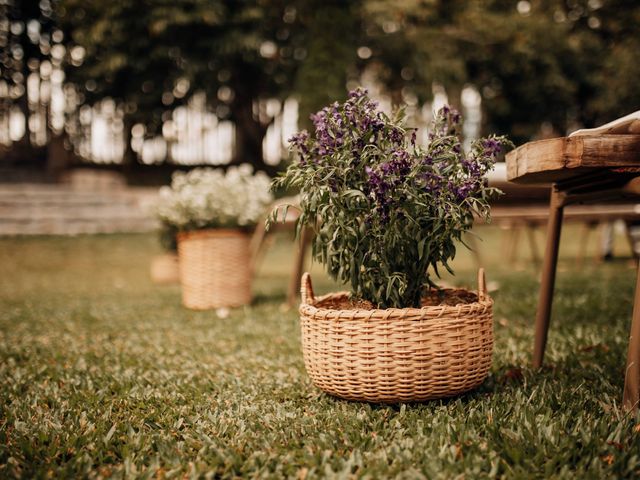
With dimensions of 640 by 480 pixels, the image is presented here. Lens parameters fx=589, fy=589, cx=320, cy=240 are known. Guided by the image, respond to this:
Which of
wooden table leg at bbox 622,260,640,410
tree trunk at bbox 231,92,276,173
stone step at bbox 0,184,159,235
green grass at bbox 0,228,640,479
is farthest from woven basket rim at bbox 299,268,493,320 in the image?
tree trunk at bbox 231,92,276,173

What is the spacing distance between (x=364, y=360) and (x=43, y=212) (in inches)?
371

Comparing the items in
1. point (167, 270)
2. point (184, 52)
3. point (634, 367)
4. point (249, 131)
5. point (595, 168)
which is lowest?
point (167, 270)

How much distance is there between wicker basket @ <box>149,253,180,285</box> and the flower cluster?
14.4 feet

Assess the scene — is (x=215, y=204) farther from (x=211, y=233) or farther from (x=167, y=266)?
(x=167, y=266)

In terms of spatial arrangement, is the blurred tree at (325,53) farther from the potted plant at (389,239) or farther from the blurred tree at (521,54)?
the potted plant at (389,239)

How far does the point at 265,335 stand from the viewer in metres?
3.24

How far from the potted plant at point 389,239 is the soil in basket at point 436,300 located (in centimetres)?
17

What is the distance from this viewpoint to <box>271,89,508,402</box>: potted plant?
71.2 inches

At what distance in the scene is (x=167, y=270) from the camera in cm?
610

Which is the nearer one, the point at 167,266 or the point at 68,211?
the point at 167,266

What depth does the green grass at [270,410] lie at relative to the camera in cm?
154

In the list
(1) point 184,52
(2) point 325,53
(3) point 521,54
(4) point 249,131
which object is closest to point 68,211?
(1) point 184,52

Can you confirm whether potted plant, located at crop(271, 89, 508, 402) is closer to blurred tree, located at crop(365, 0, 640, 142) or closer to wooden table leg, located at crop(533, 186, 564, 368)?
wooden table leg, located at crop(533, 186, 564, 368)

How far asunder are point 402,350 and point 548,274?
870mm
